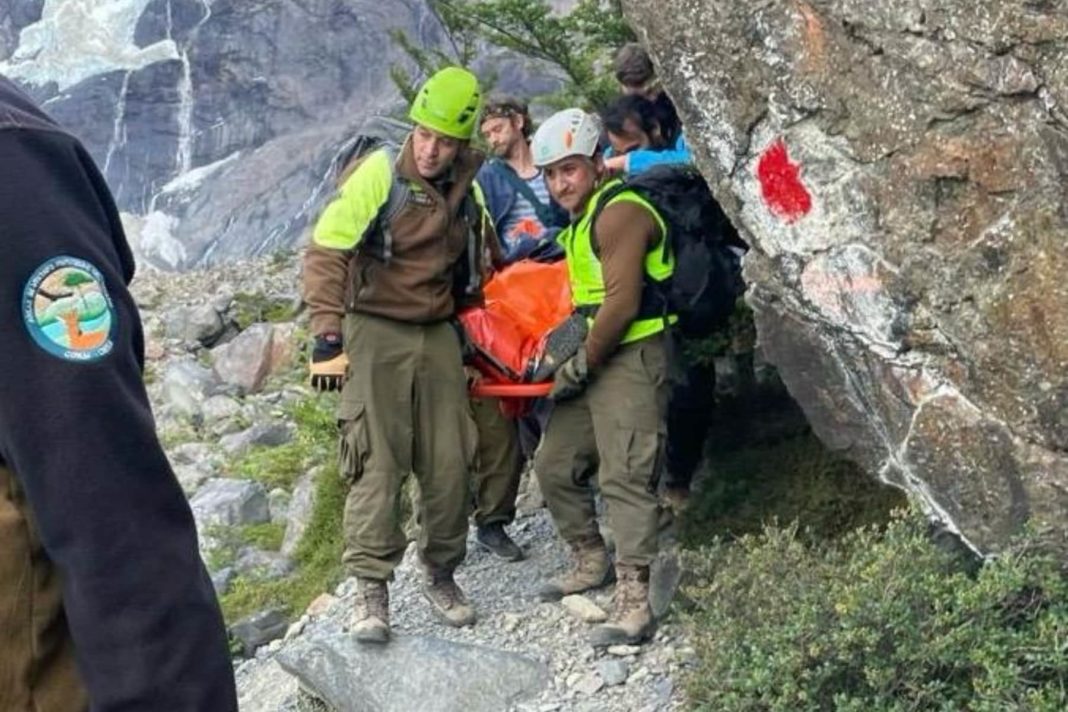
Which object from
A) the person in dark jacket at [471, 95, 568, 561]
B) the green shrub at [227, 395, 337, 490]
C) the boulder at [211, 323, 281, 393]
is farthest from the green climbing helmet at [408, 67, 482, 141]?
the boulder at [211, 323, 281, 393]

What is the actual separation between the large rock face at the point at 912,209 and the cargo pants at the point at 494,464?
1.66 metres

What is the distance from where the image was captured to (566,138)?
6.11 m

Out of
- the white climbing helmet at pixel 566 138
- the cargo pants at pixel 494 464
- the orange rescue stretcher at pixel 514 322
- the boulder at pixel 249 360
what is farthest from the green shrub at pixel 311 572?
the boulder at pixel 249 360

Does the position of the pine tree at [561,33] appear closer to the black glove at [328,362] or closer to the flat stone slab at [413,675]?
the black glove at [328,362]

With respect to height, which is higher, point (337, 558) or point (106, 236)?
point (106, 236)

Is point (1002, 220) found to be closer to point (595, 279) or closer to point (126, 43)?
point (595, 279)

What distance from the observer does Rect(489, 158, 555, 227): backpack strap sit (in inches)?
283

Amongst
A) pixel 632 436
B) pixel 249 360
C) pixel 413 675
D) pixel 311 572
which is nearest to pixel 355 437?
pixel 413 675

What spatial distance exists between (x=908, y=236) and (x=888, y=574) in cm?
122

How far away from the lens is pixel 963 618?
194 inches

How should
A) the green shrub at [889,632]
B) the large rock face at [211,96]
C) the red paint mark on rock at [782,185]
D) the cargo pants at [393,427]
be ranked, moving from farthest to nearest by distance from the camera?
the large rock face at [211,96] < the cargo pants at [393,427] < the red paint mark on rock at [782,185] < the green shrub at [889,632]

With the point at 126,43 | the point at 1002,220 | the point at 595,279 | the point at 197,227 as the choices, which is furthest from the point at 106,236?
the point at 126,43

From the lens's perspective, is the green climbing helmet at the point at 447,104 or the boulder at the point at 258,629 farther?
the boulder at the point at 258,629

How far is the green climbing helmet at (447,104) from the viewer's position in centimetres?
591
